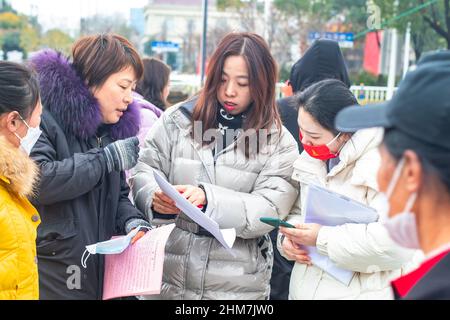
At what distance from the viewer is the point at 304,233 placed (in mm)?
2912

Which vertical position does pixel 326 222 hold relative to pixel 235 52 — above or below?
below

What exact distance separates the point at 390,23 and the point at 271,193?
14169mm

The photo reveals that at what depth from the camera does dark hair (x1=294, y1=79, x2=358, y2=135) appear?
2.94m

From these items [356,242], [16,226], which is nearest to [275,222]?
[356,242]

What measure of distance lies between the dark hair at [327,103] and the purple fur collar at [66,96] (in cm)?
95

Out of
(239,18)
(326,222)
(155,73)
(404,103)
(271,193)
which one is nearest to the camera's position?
(404,103)

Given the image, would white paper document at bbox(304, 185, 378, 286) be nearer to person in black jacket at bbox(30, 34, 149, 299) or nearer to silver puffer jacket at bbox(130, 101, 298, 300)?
silver puffer jacket at bbox(130, 101, 298, 300)

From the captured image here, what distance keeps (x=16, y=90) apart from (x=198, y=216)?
0.88 m

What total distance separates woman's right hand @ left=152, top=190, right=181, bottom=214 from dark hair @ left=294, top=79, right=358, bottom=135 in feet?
2.37

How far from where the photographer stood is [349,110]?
164cm

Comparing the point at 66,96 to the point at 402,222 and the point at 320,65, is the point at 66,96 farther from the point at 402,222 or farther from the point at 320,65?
the point at 320,65

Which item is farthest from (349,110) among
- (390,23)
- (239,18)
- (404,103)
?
(239,18)

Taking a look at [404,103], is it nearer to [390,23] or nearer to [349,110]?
[349,110]

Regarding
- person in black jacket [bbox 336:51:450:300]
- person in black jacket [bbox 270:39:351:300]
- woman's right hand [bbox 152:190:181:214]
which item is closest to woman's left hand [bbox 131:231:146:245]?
woman's right hand [bbox 152:190:181:214]
